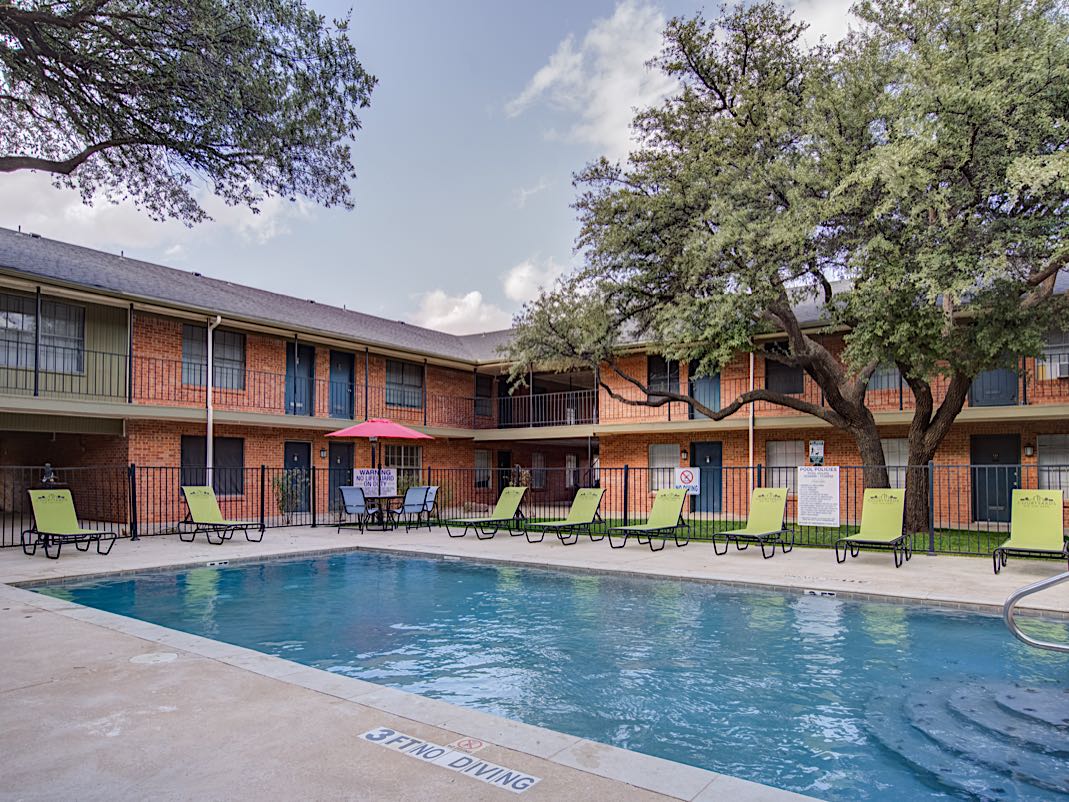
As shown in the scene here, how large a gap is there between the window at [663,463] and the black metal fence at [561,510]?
0.17ft

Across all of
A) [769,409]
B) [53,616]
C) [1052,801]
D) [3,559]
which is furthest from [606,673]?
[769,409]

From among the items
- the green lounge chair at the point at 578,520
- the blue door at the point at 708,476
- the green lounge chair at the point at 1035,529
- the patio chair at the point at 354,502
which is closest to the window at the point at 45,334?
the patio chair at the point at 354,502

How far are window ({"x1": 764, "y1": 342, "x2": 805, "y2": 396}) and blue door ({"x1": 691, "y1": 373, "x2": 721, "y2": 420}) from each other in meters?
1.42

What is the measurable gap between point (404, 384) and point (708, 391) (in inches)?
388

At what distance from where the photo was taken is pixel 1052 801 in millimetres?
3357

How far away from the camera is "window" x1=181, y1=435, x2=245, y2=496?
17.6m

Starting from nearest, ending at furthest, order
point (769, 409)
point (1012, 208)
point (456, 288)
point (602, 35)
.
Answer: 1. point (1012, 208)
2. point (602, 35)
3. point (769, 409)
4. point (456, 288)

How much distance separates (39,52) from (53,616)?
5621 millimetres

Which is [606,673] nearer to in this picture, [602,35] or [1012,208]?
[1012,208]

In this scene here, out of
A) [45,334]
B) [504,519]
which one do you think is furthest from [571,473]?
[45,334]

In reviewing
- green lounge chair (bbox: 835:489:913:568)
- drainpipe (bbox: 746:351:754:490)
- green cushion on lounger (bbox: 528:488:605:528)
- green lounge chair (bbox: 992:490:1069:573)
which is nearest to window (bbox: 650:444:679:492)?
drainpipe (bbox: 746:351:754:490)

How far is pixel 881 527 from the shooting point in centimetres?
1096

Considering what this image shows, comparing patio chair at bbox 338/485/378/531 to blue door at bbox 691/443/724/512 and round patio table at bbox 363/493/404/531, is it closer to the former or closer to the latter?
round patio table at bbox 363/493/404/531

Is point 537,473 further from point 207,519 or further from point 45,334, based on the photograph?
point 45,334
